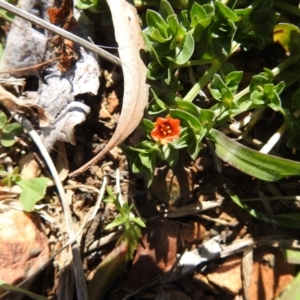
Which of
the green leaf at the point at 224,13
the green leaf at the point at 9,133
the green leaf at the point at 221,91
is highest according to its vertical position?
the green leaf at the point at 224,13

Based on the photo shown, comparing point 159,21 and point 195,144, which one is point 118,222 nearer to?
point 195,144

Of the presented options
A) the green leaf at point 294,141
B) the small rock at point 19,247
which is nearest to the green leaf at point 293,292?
the green leaf at point 294,141

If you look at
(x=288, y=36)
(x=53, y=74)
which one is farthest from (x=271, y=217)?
(x=53, y=74)

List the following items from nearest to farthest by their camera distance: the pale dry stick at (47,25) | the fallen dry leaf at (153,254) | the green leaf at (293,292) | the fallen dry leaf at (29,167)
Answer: the green leaf at (293,292), the pale dry stick at (47,25), the fallen dry leaf at (153,254), the fallen dry leaf at (29,167)

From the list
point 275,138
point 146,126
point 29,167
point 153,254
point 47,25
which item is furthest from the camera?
point 29,167

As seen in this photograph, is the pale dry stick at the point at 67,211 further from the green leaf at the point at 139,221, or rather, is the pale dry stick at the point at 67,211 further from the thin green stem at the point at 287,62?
the thin green stem at the point at 287,62

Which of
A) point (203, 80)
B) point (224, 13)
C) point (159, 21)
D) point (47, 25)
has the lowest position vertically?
point (203, 80)

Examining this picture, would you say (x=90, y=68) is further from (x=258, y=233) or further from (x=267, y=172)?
(x=258, y=233)

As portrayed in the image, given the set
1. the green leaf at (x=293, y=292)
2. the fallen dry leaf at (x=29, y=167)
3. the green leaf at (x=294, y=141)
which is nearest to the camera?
the green leaf at (x=293, y=292)
